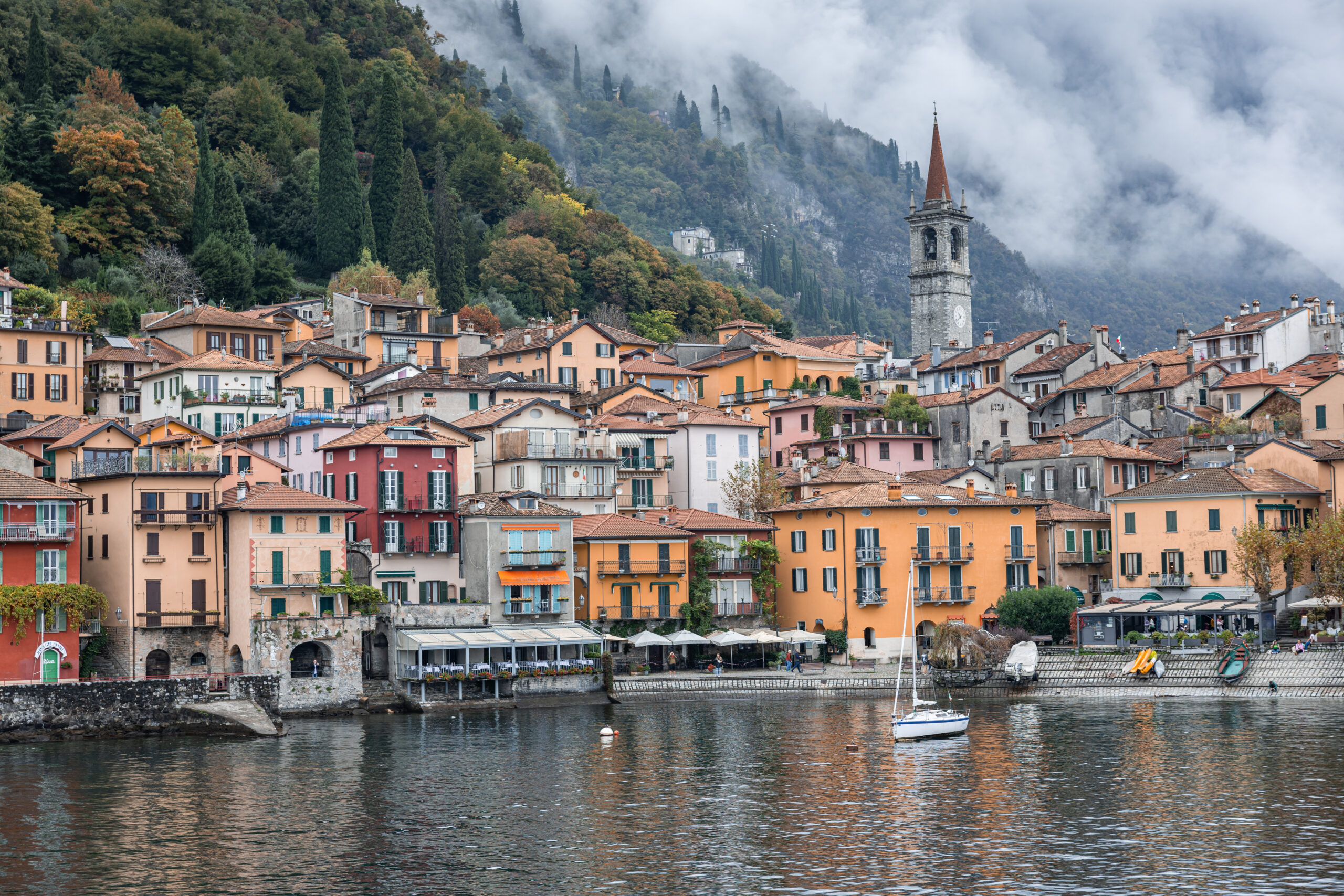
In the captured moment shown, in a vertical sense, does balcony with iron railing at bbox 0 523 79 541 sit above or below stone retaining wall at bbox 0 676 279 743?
above

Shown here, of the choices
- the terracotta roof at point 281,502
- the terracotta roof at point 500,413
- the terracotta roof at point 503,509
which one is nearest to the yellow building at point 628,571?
the terracotta roof at point 503,509

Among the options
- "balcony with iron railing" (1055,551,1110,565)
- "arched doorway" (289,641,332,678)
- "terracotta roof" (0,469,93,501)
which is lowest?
"arched doorway" (289,641,332,678)

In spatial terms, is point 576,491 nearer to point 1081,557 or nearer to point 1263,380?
point 1081,557

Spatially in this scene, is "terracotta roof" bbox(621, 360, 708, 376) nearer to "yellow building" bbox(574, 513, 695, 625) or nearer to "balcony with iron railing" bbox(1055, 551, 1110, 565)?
"yellow building" bbox(574, 513, 695, 625)

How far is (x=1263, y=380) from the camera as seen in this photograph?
100562 millimetres

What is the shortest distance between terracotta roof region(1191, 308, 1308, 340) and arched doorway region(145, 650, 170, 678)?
72.8 meters

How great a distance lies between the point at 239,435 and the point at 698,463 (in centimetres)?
2412

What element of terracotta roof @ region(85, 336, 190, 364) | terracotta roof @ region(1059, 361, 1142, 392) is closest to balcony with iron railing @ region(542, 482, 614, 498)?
terracotta roof @ region(85, 336, 190, 364)

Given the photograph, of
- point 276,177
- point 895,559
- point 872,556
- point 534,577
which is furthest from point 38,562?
point 276,177

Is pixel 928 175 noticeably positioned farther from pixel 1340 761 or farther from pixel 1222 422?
pixel 1340 761

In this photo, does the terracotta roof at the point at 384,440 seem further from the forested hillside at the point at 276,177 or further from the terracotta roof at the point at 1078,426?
the terracotta roof at the point at 1078,426

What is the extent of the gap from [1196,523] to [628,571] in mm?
26638

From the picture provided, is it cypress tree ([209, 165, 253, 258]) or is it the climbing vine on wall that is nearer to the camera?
the climbing vine on wall

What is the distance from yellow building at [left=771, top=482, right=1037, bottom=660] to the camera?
80500 mm
